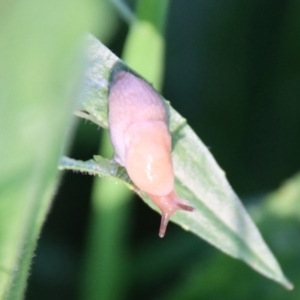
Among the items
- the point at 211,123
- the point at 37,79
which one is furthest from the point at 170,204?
the point at 211,123

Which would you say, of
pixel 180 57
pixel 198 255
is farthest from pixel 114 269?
pixel 180 57

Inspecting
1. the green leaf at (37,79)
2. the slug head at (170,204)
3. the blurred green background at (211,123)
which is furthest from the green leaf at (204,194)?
the blurred green background at (211,123)

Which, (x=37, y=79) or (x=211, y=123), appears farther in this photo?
(x=211, y=123)

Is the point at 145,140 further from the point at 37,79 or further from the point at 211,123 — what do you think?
the point at 211,123

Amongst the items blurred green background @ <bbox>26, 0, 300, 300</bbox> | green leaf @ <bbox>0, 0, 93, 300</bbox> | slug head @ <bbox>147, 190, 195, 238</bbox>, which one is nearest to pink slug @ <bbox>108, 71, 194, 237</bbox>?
slug head @ <bbox>147, 190, 195, 238</bbox>

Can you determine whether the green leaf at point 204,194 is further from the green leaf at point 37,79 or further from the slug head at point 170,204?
the green leaf at point 37,79

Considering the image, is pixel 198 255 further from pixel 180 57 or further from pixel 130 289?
pixel 180 57

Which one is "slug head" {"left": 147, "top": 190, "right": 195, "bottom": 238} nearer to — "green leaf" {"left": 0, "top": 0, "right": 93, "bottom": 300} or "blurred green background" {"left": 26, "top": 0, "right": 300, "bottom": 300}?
"green leaf" {"left": 0, "top": 0, "right": 93, "bottom": 300}
